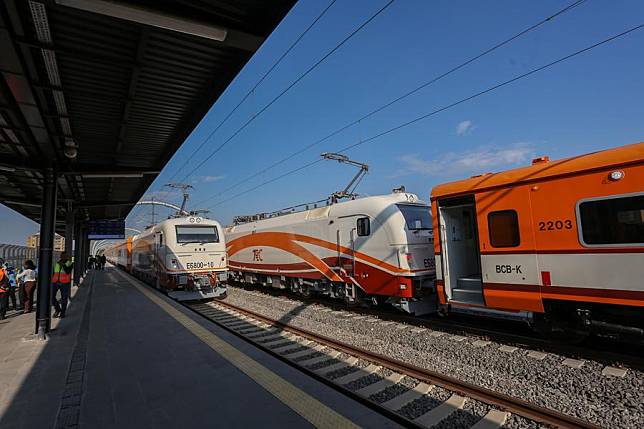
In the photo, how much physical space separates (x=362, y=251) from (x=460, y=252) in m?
2.54

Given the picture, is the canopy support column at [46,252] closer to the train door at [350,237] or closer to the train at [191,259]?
the train at [191,259]

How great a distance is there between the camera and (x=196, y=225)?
1350cm

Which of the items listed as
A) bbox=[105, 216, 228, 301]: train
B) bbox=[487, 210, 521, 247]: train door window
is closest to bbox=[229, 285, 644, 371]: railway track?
bbox=[487, 210, 521, 247]: train door window

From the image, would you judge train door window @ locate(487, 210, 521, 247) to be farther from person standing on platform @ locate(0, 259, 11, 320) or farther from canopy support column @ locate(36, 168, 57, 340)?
person standing on platform @ locate(0, 259, 11, 320)

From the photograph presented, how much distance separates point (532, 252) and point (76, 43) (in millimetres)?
7377

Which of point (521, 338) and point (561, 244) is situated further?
point (521, 338)

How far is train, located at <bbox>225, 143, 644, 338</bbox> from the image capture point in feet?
16.9

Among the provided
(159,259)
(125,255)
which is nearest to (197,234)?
(159,259)

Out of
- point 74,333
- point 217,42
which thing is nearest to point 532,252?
point 217,42

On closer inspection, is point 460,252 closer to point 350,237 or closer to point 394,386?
point 350,237

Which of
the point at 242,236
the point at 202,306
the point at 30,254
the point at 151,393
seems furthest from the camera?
the point at 242,236

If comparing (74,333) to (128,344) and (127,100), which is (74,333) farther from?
(127,100)

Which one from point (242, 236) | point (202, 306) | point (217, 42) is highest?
point (217, 42)

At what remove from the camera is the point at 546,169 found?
604cm
